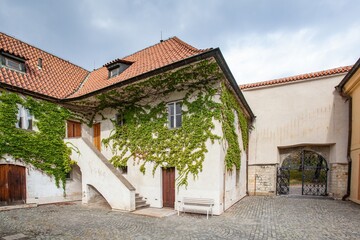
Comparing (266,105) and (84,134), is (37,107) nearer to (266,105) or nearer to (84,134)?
(84,134)

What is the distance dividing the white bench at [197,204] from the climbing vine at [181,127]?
0.82 metres

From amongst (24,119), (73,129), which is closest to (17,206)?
(24,119)

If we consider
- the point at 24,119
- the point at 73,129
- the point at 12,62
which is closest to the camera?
the point at 24,119

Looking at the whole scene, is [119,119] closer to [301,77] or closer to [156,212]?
[156,212]

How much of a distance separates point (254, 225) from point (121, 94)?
8506mm

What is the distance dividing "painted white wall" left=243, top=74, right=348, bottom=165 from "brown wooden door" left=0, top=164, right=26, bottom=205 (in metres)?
13.8

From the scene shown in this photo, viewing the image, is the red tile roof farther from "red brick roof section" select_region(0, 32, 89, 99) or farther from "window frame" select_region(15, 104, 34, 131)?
"window frame" select_region(15, 104, 34, 131)

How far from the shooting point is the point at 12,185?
393 inches

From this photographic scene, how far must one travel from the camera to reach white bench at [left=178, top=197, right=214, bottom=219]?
8.48 metres

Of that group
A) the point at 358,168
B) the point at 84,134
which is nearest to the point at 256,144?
the point at 358,168

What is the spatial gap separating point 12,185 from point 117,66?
8173 mm

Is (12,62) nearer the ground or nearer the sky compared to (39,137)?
nearer the sky

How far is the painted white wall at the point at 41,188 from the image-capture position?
34.2ft

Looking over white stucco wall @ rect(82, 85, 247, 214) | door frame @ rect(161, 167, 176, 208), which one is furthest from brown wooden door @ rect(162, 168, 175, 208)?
white stucco wall @ rect(82, 85, 247, 214)
